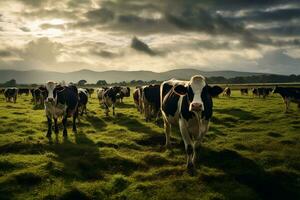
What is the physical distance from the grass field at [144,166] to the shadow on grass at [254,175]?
0.03 meters

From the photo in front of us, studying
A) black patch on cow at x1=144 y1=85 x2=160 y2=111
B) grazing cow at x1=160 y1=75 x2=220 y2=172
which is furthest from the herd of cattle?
black patch on cow at x1=144 y1=85 x2=160 y2=111

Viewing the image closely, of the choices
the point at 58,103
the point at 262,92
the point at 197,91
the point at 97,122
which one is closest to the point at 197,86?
the point at 197,91

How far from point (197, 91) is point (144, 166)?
11.9 feet

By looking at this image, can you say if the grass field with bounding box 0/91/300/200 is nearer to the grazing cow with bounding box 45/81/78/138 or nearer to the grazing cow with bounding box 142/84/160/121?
the grazing cow with bounding box 45/81/78/138

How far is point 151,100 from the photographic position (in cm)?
2514

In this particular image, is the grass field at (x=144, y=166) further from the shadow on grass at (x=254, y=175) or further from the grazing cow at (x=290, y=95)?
the grazing cow at (x=290, y=95)

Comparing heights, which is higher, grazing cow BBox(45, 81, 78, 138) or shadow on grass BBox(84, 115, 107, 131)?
grazing cow BBox(45, 81, 78, 138)

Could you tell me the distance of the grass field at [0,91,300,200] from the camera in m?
10.0

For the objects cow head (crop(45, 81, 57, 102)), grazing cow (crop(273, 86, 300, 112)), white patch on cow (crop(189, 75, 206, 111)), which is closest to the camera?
white patch on cow (crop(189, 75, 206, 111))

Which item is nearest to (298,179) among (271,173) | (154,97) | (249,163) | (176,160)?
(271,173)

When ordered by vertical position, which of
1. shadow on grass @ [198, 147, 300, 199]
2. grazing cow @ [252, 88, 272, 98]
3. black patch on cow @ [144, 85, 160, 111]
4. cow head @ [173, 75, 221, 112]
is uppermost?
cow head @ [173, 75, 221, 112]

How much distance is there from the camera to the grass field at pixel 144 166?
1002cm

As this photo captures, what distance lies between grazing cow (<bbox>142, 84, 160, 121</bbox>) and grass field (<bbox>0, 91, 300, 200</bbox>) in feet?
15.4

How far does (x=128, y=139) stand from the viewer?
17.7 meters
